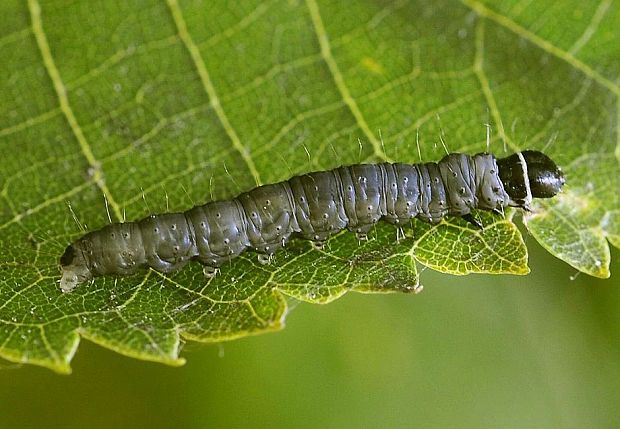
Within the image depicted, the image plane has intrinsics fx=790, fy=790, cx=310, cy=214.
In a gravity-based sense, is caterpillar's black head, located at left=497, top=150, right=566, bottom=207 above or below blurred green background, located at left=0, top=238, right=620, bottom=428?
above

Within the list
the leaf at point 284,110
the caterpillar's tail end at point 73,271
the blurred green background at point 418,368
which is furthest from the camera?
the blurred green background at point 418,368

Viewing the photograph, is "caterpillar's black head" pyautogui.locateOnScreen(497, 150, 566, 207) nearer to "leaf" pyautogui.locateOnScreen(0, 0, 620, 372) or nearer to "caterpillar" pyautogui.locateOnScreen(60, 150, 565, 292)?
"caterpillar" pyautogui.locateOnScreen(60, 150, 565, 292)

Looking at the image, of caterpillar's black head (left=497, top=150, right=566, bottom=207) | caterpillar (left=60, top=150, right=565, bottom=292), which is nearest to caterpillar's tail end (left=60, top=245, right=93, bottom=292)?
caterpillar (left=60, top=150, right=565, bottom=292)

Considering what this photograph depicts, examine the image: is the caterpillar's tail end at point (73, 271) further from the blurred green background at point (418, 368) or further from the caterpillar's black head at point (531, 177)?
the caterpillar's black head at point (531, 177)

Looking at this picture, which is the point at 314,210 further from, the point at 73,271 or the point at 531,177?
the point at 73,271

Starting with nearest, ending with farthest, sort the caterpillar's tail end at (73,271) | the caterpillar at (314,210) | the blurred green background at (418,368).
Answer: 1. the caterpillar's tail end at (73,271)
2. the caterpillar at (314,210)
3. the blurred green background at (418,368)

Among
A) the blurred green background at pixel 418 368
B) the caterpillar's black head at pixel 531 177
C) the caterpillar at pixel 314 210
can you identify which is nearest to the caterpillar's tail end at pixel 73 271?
the caterpillar at pixel 314 210

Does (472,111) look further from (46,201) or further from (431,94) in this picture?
(46,201)
